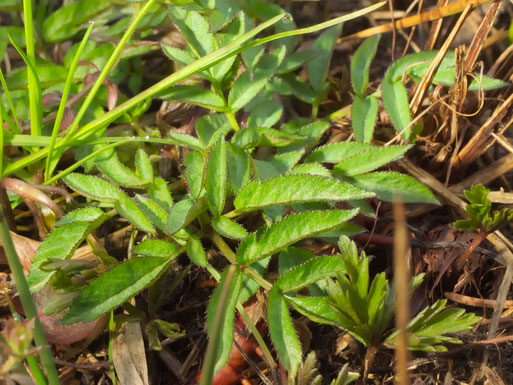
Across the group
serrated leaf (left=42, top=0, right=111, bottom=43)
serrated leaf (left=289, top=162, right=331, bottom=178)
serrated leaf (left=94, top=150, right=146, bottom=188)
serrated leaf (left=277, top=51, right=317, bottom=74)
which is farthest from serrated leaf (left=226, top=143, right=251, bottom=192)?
serrated leaf (left=42, top=0, right=111, bottom=43)

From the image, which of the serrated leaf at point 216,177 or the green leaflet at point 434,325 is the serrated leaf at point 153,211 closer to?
the serrated leaf at point 216,177

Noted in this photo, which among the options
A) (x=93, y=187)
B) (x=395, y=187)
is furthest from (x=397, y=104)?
(x=93, y=187)

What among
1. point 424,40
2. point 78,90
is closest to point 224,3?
point 78,90

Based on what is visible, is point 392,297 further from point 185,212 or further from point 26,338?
point 26,338

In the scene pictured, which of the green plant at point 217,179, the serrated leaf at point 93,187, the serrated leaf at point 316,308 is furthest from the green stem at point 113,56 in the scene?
the serrated leaf at point 316,308

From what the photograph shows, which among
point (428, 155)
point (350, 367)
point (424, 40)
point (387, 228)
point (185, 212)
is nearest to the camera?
point (185, 212)

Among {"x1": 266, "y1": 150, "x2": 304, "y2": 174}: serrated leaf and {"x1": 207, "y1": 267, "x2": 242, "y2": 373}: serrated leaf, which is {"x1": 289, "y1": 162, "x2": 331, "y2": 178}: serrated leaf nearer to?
{"x1": 266, "y1": 150, "x2": 304, "y2": 174}: serrated leaf
